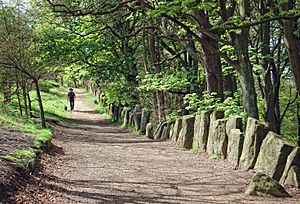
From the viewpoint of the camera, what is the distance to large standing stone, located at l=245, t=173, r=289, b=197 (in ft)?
22.5

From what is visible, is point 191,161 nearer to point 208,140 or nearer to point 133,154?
point 208,140

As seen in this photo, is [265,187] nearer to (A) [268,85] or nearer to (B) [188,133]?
(B) [188,133]

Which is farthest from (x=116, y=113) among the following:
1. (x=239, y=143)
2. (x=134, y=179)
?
(x=134, y=179)

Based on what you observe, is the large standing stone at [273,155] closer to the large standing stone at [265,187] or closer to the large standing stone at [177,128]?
the large standing stone at [265,187]

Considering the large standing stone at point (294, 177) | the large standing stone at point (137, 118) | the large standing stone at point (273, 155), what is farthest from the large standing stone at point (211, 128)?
the large standing stone at point (137, 118)

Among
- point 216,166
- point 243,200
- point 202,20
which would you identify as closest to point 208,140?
point 216,166

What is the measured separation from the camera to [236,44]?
1110 cm

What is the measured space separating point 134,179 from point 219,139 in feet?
10.1

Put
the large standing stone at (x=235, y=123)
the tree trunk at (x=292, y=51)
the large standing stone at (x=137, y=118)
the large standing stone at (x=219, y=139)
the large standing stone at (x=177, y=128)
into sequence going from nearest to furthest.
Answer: the tree trunk at (x=292, y=51)
the large standing stone at (x=235, y=123)
the large standing stone at (x=219, y=139)
the large standing stone at (x=177, y=128)
the large standing stone at (x=137, y=118)

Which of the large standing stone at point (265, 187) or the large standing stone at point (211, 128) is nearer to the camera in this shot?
the large standing stone at point (265, 187)

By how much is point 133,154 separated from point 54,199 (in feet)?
18.3

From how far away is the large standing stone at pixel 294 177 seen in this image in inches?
279

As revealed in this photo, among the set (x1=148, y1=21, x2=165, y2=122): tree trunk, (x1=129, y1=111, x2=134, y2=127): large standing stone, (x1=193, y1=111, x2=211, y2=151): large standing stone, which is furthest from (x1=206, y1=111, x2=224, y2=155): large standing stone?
(x1=129, y1=111, x2=134, y2=127): large standing stone

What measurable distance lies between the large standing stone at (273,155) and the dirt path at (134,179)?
1.51 ft
